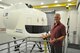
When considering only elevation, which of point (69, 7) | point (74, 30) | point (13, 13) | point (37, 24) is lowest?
point (74, 30)

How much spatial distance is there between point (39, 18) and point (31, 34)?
0.61m

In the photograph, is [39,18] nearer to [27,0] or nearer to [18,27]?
[18,27]

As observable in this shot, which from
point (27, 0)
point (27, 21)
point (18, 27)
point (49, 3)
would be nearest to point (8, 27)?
point (18, 27)

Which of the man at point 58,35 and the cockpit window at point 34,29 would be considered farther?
the cockpit window at point 34,29

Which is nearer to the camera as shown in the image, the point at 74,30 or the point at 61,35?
the point at 61,35

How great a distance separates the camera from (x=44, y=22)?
4.09 metres

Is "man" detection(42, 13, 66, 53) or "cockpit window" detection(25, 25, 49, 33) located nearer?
"man" detection(42, 13, 66, 53)

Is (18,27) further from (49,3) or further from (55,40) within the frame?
(49,3)

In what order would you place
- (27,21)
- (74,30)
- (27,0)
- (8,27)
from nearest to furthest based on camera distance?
(27,21) → (8,27) → (27,0) → (74,30)

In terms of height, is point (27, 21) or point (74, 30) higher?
point (27, 21)

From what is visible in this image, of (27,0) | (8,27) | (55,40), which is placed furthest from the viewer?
(27,0)

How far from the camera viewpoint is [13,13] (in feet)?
12.6

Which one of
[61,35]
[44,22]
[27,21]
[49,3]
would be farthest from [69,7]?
[61,35]

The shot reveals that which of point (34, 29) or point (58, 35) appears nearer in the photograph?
point (58, 35)
